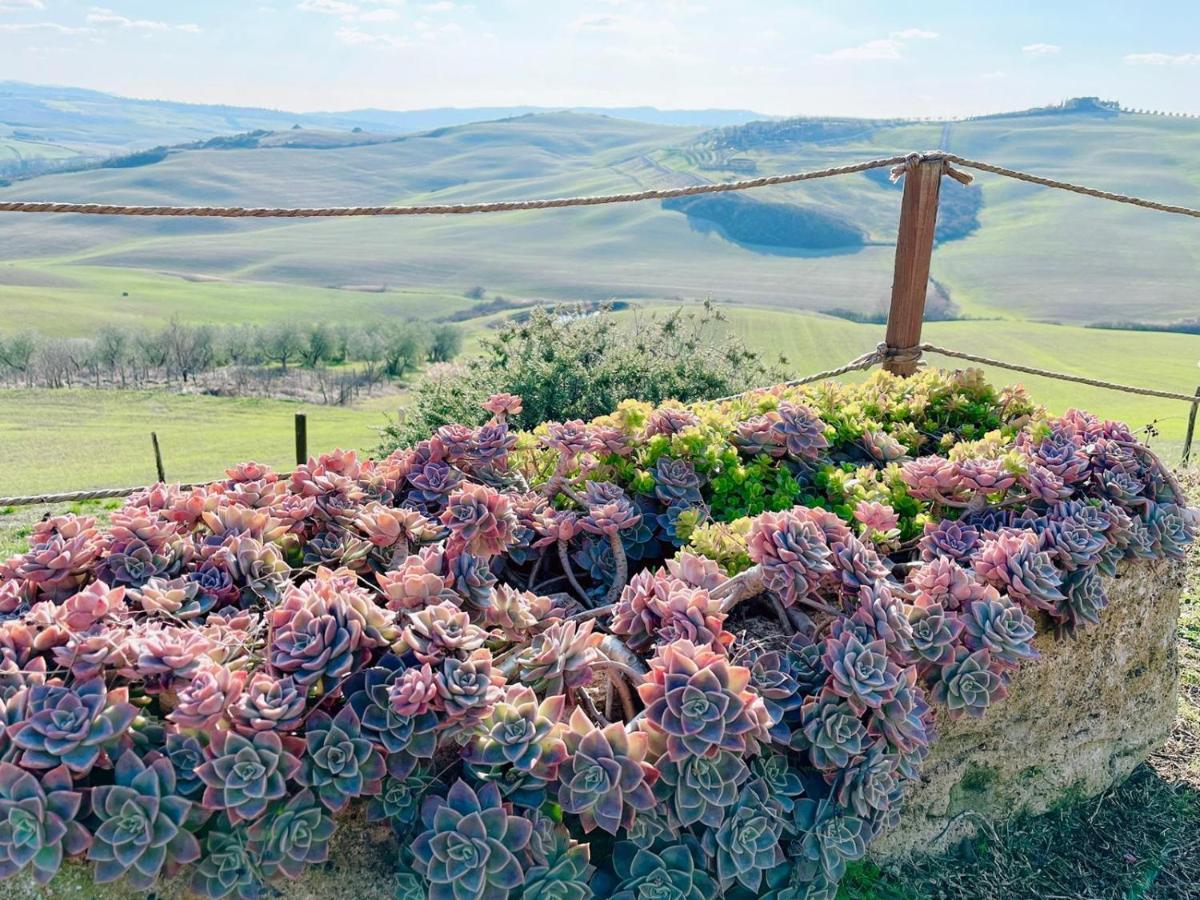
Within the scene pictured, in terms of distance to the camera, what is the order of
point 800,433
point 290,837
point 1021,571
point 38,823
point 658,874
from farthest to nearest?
point 800,433 → point 1021,571 → point 658,874 → point 290,837 → point 38,823

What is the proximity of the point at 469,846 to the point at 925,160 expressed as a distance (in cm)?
303

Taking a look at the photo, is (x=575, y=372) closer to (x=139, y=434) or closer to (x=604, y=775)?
(x=604, y=775)

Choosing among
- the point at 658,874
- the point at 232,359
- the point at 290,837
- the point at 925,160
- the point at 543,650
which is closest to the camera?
the point at 290,837

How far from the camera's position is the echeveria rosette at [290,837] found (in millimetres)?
1256

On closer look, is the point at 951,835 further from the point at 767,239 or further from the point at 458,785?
the point at 767,239

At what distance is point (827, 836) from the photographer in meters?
1.51

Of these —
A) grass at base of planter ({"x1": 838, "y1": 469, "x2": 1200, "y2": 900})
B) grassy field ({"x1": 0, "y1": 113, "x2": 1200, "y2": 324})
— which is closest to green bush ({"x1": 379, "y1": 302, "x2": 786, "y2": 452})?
grass at base of planter ({"x1": 838, "y1": 469, "x2": 1200, "y2": 900})

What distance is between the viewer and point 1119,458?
2307 millimetres

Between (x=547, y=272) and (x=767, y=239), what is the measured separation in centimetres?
2210

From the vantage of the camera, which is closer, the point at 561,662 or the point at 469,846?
the point at 469,846

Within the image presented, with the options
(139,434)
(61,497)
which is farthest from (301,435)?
(139,434)

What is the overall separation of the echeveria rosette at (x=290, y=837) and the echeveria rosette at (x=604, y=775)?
1.17 ft

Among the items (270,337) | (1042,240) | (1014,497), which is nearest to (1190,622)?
(1014,497)

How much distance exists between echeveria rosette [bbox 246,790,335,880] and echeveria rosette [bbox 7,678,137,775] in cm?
24
